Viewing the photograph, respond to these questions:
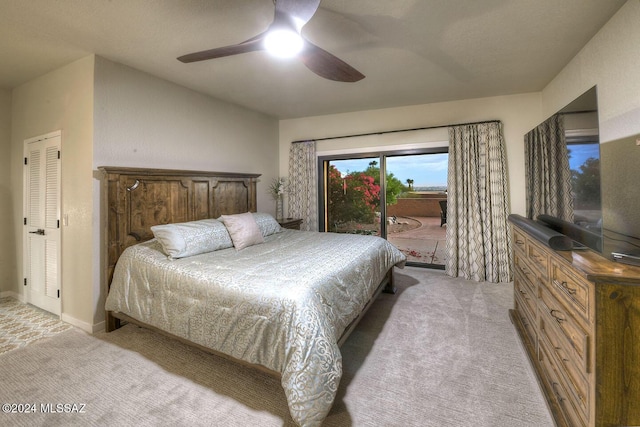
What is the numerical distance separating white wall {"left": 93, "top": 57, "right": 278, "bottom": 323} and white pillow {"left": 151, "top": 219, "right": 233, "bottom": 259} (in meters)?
0.67

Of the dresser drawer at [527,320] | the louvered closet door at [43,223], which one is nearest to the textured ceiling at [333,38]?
the louvered closet door at [43,223]

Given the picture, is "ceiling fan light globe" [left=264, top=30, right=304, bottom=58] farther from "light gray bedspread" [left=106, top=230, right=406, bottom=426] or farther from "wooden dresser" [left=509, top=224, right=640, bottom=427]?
"wooden dresser" [left=509, top=224, right=640, bottom=427]

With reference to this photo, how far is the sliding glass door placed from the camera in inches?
181

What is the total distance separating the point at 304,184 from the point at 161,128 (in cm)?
238

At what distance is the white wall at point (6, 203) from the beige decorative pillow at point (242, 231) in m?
2.77

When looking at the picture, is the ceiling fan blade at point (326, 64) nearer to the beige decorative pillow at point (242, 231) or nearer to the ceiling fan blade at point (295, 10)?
the ceiling fan blade at point (295, 10)

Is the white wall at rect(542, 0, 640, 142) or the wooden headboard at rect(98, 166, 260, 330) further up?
the white wall at rect(542, 0, 640, 142)

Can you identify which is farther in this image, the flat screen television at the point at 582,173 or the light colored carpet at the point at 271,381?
the light colored carpet at the point at 271,381

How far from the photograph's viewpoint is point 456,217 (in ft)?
13.5

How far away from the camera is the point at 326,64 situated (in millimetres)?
2051

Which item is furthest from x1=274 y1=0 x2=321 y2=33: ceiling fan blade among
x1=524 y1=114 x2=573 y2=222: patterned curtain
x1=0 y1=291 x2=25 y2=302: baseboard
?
x1=0 y1=291 x2=25 y2=302: baseboard

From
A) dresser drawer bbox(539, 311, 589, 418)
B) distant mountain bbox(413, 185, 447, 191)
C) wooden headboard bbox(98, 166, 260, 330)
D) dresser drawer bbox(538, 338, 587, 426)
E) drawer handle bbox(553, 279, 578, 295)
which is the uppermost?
distant mountain bbox(413, 185, 447, 191)

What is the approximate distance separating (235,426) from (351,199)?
12.9 feet

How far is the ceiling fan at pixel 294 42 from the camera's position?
1.57 m
